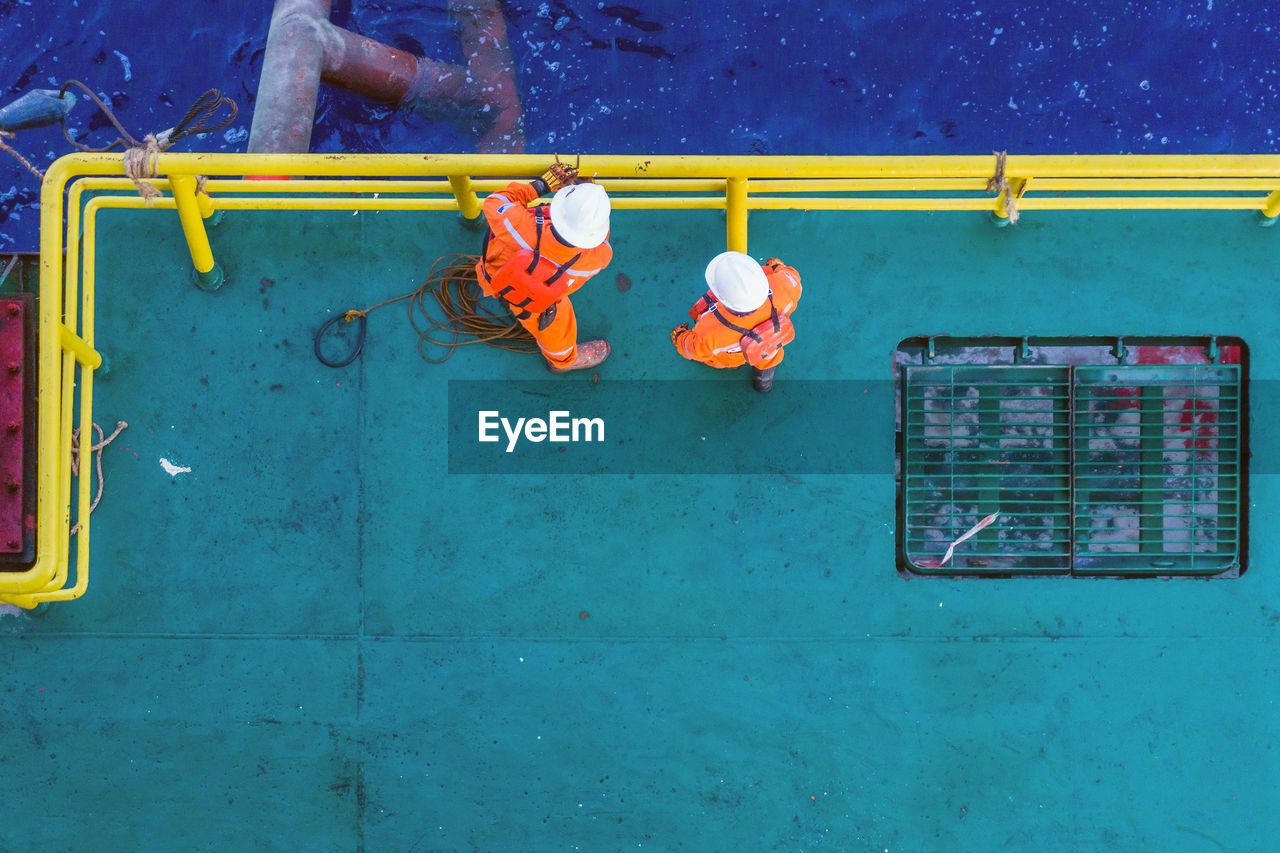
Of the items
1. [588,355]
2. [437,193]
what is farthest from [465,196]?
[588,355]

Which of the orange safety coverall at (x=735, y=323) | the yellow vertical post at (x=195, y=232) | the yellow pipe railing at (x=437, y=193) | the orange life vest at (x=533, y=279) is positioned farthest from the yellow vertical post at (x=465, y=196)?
the orange safety coverall at (x=735, y=323)

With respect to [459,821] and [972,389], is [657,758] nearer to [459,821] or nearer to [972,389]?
[459,821]

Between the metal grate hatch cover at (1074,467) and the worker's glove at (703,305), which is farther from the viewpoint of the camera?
the metal grate hatch cover at (1074,467)

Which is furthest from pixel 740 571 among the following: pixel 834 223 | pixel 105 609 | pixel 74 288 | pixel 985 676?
pixel 74 288

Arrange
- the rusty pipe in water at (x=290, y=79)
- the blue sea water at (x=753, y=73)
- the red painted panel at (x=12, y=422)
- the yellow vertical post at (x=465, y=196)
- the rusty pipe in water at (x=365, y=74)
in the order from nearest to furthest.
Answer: the red painted panel at (x=12, y=422) → the yellow vertical post at (x=465, y=196) → the rusty pipe in water at (x=290, y=79) → the rusty pipe in water at (x=365, y=74) → the blue sea water at (x=753, y=73)

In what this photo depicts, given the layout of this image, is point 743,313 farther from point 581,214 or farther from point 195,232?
point 195,232

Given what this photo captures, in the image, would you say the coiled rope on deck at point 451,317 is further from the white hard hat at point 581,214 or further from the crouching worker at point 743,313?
the crouching worker at point 743,313
